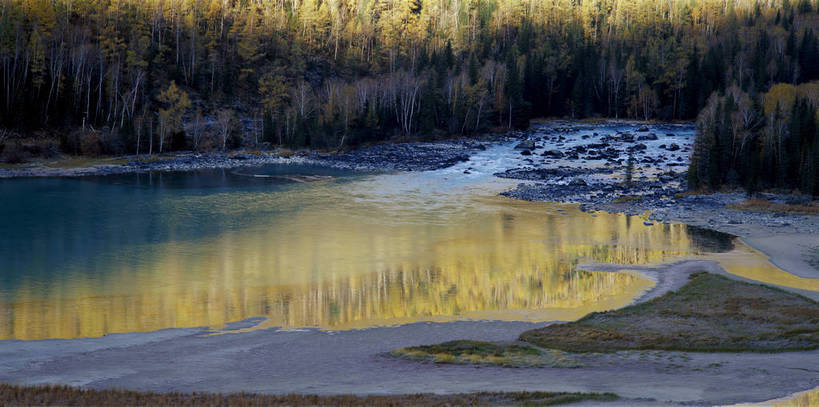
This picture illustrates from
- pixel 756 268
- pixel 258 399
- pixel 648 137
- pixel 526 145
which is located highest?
pixel 648 137

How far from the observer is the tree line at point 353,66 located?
76.8 meters

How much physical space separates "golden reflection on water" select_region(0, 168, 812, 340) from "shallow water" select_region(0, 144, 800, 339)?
0.08 metres

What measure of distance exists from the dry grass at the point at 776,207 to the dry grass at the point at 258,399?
103 ft

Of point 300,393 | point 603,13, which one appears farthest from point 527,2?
point 300,393

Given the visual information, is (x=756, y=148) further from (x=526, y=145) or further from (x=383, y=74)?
(x=383, y=74)

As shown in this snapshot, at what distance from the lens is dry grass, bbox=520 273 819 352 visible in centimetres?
1598

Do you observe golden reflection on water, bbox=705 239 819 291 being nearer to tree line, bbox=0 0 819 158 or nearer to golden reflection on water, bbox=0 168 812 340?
golden reflection on water, bbox=0 168 812 340

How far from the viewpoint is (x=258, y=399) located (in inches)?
475

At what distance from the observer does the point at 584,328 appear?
17.8 meters

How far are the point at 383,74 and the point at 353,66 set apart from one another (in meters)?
7.18

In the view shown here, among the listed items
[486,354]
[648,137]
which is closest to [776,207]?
[486,354]

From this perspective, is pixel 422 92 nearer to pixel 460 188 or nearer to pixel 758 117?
pixel 460 188

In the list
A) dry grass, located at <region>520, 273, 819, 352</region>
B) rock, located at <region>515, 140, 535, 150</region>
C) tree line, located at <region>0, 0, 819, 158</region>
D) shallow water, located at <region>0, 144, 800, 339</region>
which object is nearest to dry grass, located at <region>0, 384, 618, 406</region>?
dry grass, located at <region>520, 273, 819, 352</region>

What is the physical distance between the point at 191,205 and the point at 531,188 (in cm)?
2465
